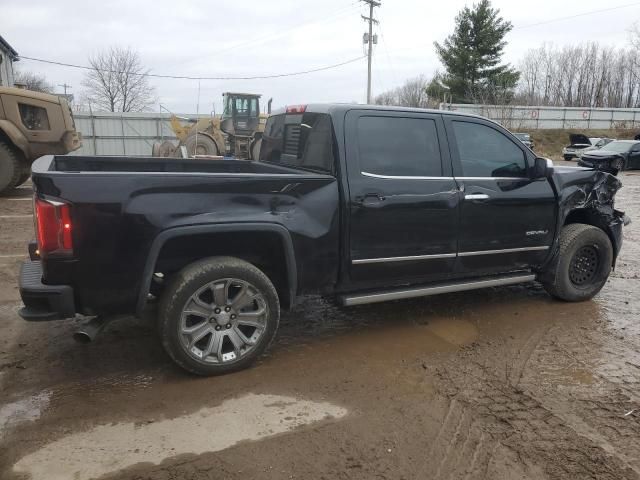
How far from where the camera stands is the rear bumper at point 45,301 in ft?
10.3

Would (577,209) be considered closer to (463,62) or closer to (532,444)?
(532,444)

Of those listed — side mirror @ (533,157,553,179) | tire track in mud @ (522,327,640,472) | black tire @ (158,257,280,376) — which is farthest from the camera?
side mirror @ (533,157,553,179)

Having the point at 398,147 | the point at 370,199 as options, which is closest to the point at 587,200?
the point at 398,147

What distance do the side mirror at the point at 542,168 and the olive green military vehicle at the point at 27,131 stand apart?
11.0 metres

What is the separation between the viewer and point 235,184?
11.5 feet

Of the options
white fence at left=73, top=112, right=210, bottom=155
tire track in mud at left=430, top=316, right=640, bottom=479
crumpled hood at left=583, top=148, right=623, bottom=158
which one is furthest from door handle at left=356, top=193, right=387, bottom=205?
white fence at left=73, top=112, right=210, bottom=155

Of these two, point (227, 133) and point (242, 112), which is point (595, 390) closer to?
point (227, 133)

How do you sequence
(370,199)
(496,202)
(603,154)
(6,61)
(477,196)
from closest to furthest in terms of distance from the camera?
(370,199)
(477,196)
(496,202)
(603,154)
(6,61)

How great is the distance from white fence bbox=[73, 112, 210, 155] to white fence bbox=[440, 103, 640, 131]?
2537cm

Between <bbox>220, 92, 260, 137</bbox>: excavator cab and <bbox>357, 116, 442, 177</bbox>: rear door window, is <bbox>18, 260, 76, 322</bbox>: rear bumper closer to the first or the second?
<bbox>357, 116, 442, 177</bbox>: rear door window

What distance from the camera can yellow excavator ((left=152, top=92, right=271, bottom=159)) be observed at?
18922 mm

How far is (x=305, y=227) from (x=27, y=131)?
10.8m

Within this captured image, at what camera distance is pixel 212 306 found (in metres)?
3.56

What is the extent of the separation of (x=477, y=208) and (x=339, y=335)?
5.34 ft
